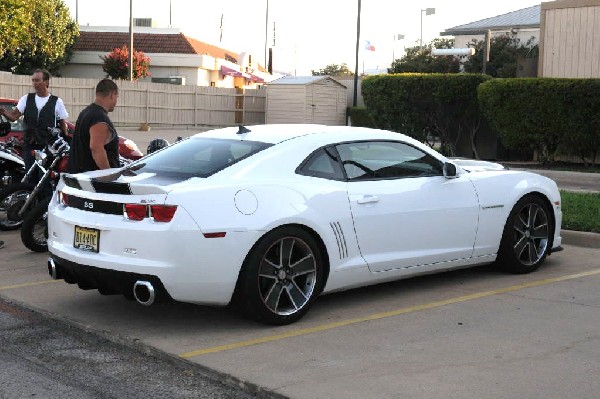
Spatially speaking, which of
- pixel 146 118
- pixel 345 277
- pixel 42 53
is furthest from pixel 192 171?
pixel 42 53

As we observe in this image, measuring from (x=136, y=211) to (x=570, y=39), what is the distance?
16.3 metres

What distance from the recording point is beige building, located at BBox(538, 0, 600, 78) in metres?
19.6

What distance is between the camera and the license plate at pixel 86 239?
6.12 meters

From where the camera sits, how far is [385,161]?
714 centimetres

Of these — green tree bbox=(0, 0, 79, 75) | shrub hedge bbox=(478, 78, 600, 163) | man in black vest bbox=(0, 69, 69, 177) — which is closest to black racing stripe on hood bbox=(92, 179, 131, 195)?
man in black vest bbox=(0, 69, 69, 177)

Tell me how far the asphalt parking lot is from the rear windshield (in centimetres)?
105

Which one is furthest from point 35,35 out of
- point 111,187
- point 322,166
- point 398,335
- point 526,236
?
point 398,335

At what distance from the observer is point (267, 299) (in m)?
6.19

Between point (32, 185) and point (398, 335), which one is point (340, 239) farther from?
point (32, 185)

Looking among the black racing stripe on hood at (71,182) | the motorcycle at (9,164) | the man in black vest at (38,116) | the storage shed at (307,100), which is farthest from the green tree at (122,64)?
the black racing stripe on hood at (71,182)

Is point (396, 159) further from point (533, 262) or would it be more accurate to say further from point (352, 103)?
point (352, 103)

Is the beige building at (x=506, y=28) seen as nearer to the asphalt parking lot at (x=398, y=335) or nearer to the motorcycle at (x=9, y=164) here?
the motorcycle at (x=9, y=164)

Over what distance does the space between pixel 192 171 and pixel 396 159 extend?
1.75m

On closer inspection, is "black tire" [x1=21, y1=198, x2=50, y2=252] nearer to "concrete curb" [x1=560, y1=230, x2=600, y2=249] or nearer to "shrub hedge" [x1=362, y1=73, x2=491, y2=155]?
"concrete curb" [x1=560, y1=230, x2=600, y2=249]
